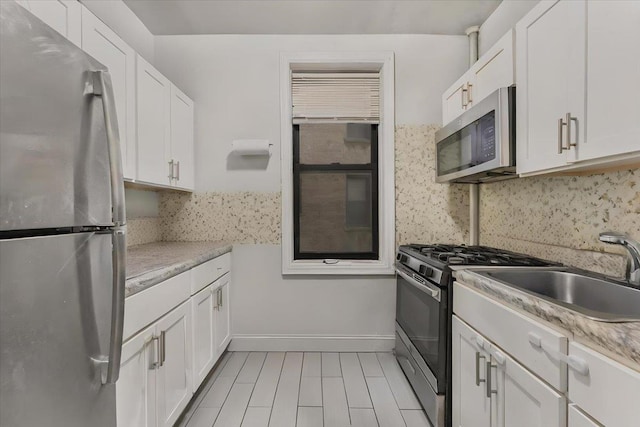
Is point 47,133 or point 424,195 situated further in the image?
point 424,195

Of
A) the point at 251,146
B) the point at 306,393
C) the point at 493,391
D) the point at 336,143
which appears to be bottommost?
the point at 306,393

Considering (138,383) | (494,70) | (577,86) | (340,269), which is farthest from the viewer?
(340,269)

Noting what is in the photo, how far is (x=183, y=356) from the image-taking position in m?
1.86

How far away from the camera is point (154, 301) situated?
1.52 metres

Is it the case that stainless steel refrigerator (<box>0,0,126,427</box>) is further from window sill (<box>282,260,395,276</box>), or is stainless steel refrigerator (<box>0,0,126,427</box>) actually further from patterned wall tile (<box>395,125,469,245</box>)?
patterned wall tile (<box>395,125,469,245</box>)

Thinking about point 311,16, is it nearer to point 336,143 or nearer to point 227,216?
point 336,143

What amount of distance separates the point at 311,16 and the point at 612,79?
81.1 inches

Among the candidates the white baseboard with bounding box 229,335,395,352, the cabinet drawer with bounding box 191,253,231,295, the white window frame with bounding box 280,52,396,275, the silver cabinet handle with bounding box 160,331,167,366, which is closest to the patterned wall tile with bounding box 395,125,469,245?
the white window frame with bounding box 280,52,396,275

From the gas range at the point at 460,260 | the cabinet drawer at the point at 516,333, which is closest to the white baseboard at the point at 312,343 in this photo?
the gas range at the point at 460,260

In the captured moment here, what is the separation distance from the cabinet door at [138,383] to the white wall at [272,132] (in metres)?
1.40

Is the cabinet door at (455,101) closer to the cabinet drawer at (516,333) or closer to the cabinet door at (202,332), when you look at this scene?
the cabinet drawer at (516,333)

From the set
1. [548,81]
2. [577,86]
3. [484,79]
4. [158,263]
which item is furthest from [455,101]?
[158,263]

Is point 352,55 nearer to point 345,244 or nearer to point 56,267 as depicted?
point 345,244

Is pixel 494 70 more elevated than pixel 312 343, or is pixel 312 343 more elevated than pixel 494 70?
pixel 494 70
